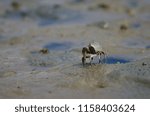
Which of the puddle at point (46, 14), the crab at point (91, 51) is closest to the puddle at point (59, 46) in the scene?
the crab at point (91, 51)

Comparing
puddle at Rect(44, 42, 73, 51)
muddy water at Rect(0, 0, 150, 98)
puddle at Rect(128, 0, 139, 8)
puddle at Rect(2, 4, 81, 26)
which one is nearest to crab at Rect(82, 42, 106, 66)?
muddy water at Rect(0, 0, 150, 98)

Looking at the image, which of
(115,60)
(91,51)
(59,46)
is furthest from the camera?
(59,46)

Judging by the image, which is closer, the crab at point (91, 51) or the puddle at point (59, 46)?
the crab at point (91, 51)

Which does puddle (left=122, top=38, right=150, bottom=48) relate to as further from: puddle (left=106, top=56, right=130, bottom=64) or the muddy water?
puddle (left=106, top=56, right=130, bottom=64)

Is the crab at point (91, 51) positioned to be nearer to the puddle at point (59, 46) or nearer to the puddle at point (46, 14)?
the puddle at point (59, 46)

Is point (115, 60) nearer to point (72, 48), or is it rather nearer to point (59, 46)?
point (72, 48)

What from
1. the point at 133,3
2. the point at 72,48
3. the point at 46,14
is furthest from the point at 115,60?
the point at 133,3

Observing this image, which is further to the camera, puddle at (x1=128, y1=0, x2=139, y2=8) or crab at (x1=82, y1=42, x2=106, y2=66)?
puddle at (x1=128, y1=0, x2=139, y2=8)

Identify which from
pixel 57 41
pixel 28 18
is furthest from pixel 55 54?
pixel 28 18
